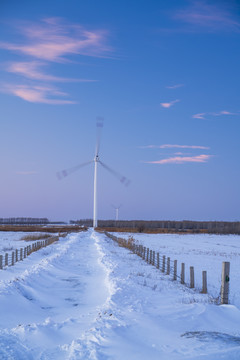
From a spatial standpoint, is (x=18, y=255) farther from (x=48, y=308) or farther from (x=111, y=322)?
(x=111, y=322)

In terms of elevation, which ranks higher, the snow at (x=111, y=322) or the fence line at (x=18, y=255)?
the snow at (x=111, y=322)

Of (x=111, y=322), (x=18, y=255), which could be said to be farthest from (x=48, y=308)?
(x=18, y=255)

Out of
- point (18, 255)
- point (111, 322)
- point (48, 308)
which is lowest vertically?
point (18, 255)

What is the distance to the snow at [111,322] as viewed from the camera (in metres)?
6.99

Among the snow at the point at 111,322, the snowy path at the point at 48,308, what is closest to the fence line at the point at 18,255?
the snowy path at the point at 48,308

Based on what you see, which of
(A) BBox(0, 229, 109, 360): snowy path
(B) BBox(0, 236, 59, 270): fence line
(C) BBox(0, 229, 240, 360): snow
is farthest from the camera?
(B) BBox(0, 236, 59, 270): fence line

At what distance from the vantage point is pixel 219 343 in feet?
23.8

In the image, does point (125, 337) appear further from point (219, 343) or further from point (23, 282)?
point (23, 282)

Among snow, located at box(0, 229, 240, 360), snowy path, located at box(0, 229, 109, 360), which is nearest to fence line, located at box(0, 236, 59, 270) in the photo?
snowy path, located at box(0, 229, 109, 360)

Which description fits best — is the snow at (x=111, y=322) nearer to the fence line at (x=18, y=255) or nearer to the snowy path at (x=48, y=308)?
the snowy path at (x=48, y=308)

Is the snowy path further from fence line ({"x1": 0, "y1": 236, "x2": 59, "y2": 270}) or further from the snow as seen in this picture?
fence line ({"x1": 0, "y1": 236, "x2": 59, "y2": 270})

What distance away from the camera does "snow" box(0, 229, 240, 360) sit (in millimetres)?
6988

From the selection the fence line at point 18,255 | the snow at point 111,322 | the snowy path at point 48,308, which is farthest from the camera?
the fence line at point 18,255

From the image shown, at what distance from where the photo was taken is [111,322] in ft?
28.1
